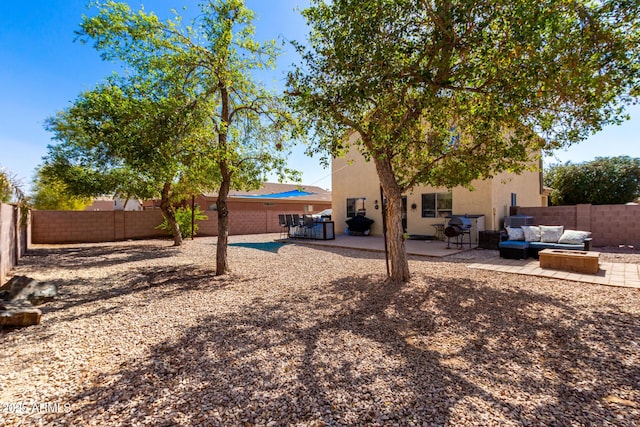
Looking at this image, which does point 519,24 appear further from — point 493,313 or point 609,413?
point 609,413

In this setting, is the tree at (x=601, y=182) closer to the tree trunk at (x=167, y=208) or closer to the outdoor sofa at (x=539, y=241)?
the outdoor sofa at (x=539, y=241)

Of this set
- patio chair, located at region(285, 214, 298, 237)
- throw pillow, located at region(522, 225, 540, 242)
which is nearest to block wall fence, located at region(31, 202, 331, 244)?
patio chair, located at region(285, 214, 298, 237)

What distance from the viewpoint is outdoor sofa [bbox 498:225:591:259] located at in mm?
7781

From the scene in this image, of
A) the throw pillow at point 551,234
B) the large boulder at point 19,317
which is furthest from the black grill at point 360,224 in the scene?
the large boulder at point 19,317

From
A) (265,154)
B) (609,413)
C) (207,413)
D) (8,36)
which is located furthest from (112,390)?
(8,36)

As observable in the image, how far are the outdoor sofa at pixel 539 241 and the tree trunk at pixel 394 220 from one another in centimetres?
438

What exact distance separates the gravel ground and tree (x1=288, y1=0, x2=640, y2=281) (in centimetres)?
209

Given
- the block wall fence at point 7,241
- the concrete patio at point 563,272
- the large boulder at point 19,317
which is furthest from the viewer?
the block wall fence at point 7,241

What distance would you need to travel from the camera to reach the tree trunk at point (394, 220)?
558 centimetres

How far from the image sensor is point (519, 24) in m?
3.64

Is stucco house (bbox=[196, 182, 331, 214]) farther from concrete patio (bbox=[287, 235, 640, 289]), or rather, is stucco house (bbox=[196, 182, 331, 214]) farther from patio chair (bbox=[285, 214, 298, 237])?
concrete patio (bbox=[287, 235, 640, 289])

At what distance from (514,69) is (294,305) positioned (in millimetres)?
4636

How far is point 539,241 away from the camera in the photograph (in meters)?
8.51

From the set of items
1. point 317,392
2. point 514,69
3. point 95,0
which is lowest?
point 317,392
